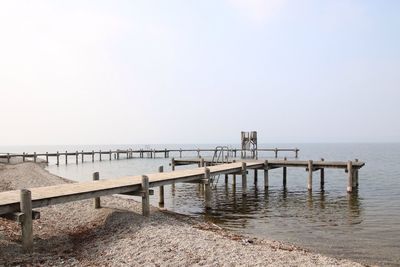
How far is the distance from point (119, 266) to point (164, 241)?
1.99 metres

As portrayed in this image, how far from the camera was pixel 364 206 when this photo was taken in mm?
21734

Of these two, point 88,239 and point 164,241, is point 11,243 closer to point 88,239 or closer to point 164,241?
point 88,239

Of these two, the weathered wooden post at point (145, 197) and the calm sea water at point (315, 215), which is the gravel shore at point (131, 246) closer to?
the weathered wooden post at point (145, 197)

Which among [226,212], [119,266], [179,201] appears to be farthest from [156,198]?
[119,266]

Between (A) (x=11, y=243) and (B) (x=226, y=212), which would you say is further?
(B) (x=226, y=212)

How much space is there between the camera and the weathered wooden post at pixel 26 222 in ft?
33.4

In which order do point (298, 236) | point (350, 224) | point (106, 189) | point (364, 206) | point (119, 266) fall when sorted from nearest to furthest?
point (119, 266)
point (106, 189)
point (298, 236)
point (350, 224)
point (364, 206)

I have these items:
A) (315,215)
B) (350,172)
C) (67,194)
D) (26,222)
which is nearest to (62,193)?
(67,194)

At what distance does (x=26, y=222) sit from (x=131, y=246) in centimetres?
287

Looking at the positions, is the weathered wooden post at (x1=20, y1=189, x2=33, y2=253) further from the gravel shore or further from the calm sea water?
the calm sea water

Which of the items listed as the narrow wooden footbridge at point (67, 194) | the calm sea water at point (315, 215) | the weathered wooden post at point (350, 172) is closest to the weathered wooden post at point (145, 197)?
the narrow wooden footbridge at point (67, 194)

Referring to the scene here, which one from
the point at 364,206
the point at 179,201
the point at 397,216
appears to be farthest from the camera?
Answer: the point at 179,201

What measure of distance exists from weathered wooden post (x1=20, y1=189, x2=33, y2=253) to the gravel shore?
0.23 m

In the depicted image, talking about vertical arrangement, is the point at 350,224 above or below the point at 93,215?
below
